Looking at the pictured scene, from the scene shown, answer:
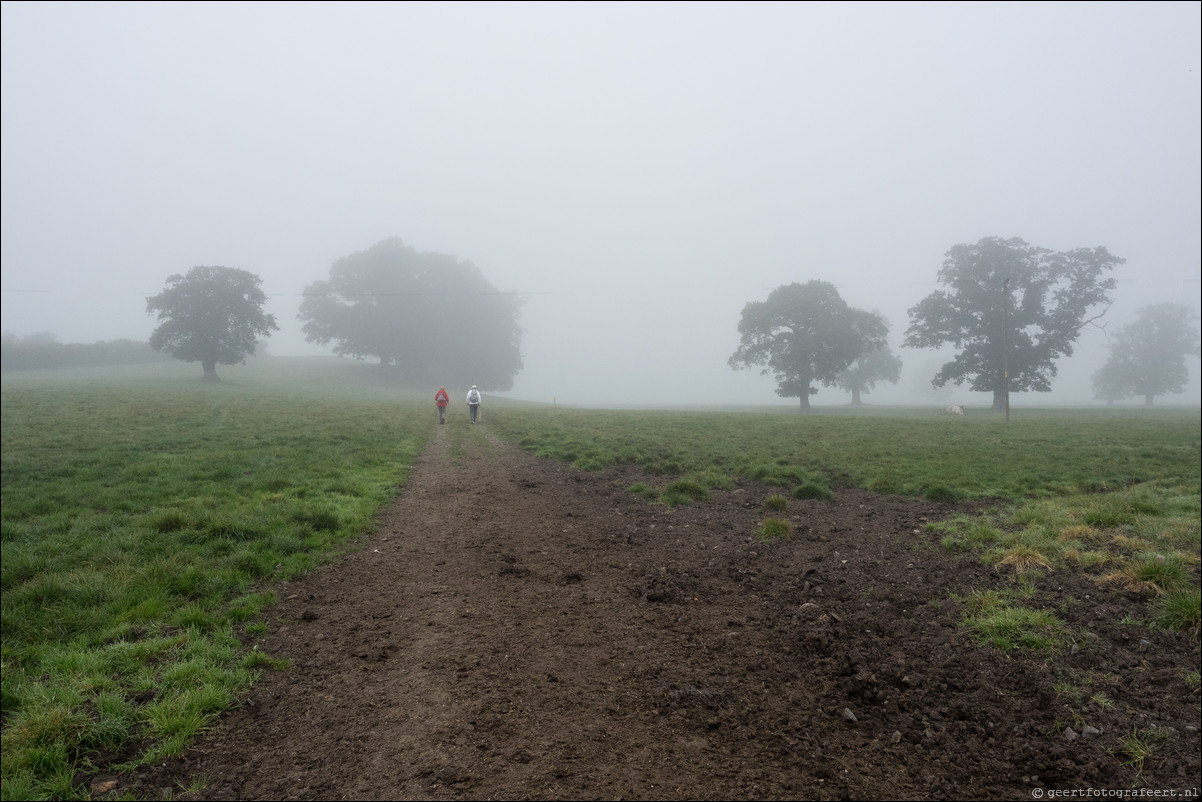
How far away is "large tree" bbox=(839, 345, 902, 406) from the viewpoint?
73750 mm

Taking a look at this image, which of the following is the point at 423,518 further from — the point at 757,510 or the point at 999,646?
the point at 999,646

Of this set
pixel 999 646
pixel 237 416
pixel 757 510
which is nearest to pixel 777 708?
pixel 999 646

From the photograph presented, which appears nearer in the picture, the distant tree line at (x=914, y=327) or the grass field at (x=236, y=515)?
the grass field at (x=236, y=515)

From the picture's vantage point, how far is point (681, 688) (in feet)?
15.2

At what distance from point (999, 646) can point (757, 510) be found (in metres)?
5.60

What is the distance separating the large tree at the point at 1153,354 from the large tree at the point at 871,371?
31.4 m

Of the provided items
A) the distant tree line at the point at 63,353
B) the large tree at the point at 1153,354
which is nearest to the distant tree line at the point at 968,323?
the large tree at the point at 1153,354

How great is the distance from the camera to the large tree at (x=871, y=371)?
7375 cm

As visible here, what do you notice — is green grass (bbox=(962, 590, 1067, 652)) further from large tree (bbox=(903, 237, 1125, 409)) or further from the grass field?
large tree (bbox=(903, 237, 1125, 409))

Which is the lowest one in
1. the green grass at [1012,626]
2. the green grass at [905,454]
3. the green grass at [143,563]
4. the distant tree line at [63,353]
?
the green grass at [143,563]

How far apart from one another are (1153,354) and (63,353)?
137 meters

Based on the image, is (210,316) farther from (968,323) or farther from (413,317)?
(968,323)

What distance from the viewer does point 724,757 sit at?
3.79 m

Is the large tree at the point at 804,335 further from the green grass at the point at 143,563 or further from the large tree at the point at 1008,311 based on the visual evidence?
the green grass at the point at 143,563
